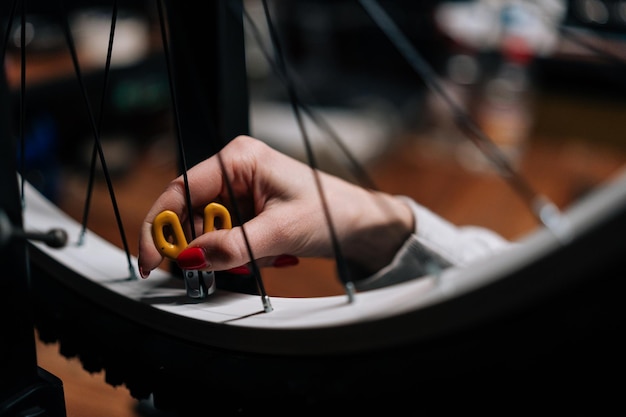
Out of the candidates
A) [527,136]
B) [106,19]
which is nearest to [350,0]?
[527,136]

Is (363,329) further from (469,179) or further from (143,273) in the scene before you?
(469,179)

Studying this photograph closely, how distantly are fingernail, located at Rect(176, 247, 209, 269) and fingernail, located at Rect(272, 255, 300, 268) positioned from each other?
3cm

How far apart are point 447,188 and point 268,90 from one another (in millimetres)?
535

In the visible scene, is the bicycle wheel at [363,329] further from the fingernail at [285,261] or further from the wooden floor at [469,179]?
the wooden floor at [469,179]

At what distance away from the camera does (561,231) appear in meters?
0.13

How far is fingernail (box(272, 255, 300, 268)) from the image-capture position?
225 millimetres

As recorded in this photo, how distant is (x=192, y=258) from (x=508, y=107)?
4.49ft

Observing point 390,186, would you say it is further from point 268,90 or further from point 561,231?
point 561,231

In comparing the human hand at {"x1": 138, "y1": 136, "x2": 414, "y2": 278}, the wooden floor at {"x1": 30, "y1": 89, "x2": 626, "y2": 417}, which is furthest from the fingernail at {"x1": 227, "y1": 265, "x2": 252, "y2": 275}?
the wooden floor at {"x1": 30, "y1": 89, "x2": 626, "y2": 417}

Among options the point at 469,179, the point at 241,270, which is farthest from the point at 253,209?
the point at 469,179

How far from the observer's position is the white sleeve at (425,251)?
240 millimetres

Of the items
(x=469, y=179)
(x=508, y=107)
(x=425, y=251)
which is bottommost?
(x=469, y=179)

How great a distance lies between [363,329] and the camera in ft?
0.54

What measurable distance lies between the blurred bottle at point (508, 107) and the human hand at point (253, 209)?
3.73 ft
